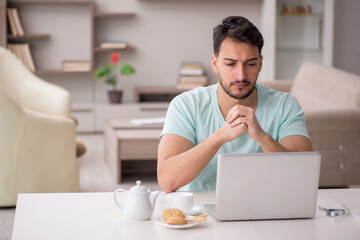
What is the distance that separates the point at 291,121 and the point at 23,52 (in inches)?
178

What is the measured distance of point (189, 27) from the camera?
21.4ft

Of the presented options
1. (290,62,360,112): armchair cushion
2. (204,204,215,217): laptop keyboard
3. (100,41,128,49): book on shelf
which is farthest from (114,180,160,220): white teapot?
(100,41,128,49): book on shelf

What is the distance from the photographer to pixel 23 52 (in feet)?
20.1

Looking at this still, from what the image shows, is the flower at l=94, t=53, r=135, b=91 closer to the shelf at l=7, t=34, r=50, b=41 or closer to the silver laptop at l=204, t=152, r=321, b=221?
the shelf at l=7, t=34, r=50, b=41

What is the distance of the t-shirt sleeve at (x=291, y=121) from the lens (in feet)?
6.89

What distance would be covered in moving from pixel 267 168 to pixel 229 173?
0.10m

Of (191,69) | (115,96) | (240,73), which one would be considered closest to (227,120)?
(240,73)

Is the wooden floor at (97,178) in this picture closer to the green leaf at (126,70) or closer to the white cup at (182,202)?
the green leaf at (126,70)

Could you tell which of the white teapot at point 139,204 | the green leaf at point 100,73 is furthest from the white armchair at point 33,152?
the green leaf at point 100,73

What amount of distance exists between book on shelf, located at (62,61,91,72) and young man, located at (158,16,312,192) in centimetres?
421

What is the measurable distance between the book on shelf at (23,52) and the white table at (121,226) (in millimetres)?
4533

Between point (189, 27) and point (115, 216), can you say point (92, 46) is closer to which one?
point (189, 27)

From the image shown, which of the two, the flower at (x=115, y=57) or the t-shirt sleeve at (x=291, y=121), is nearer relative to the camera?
the t-shirt sleeve at (x=291, y=121)

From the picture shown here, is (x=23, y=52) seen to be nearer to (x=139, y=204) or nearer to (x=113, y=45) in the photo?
(x=113, y=45)
